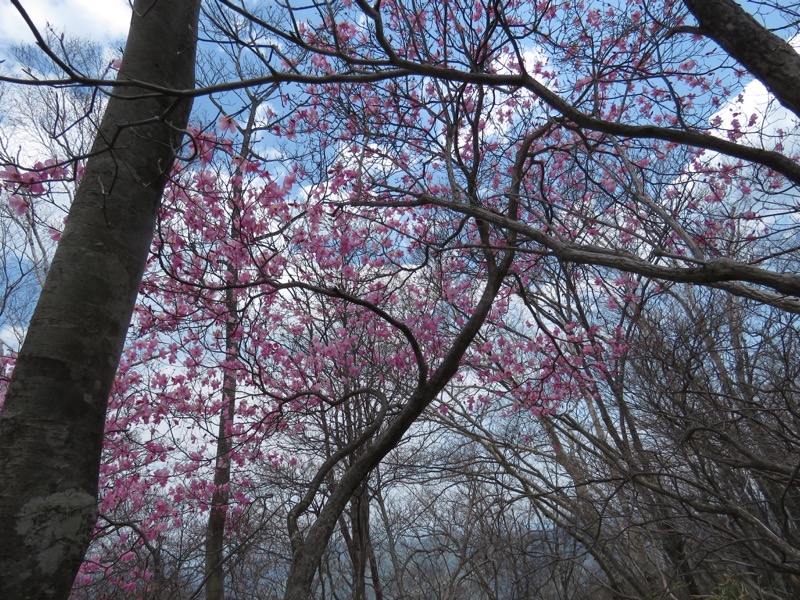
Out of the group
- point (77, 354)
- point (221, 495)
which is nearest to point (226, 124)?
point (77, 354)

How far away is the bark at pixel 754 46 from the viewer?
160cm

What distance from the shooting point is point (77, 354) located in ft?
4.76

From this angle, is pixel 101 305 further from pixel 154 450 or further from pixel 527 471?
pixel 527 471

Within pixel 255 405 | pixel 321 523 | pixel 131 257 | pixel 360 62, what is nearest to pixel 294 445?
pixel 255 405

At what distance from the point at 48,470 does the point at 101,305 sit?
51 centimetres

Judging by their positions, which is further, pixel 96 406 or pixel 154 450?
pixel 154 450

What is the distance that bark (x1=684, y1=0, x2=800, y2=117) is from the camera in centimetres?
160

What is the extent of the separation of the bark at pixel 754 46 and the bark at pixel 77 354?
1951 mm

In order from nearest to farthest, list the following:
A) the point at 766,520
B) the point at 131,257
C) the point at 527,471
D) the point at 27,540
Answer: the point at 27,540 → the point at 131,257 → the point at 766,520 → the point at 527,471

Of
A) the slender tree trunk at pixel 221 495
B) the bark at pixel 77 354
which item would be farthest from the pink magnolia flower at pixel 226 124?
the slender tree trunk at pixel 221 495

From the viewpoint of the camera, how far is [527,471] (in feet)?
20.9

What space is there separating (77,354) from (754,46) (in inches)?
95.2

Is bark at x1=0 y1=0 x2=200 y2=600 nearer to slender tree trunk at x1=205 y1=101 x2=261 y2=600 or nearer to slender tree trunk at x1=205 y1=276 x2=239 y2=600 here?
slender tree trunk at x1=205 y1=101 x2=261 y2=600

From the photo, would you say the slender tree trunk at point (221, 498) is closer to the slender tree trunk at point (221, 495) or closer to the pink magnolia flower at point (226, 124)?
the slender tree trunk at point (221, 495)
